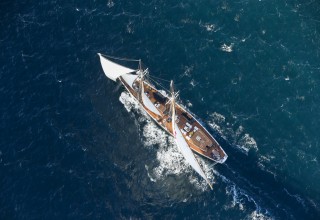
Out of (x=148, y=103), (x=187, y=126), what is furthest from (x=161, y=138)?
(x=148, y=103)

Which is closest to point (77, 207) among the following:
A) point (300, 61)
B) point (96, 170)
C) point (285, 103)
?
point (96, 170)

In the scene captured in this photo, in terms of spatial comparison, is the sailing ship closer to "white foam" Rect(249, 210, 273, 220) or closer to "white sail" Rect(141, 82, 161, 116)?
"white sail" Rect(141, 82, 161, 116)

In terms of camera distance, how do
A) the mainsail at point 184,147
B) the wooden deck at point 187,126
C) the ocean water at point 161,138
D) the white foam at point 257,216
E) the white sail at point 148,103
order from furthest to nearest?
the white sail at point 148,103
the wooden deck at point 187,126
the ocean water at point 161,138
the white foam at point 257,216
the mainsail at point 184,147

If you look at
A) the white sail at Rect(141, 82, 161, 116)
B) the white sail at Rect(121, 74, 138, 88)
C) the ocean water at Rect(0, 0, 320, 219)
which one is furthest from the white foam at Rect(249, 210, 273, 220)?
the white sail at Rect(121, 74, 138, 88)

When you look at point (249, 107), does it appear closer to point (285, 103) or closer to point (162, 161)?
point (285, 103)

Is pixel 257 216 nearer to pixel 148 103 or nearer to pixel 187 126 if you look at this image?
pixel 187 126

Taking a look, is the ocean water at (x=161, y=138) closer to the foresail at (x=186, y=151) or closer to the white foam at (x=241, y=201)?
the white foam at (x=241, y=201)

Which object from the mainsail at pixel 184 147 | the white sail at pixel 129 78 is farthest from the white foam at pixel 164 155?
the white sail at pixel 129 78
